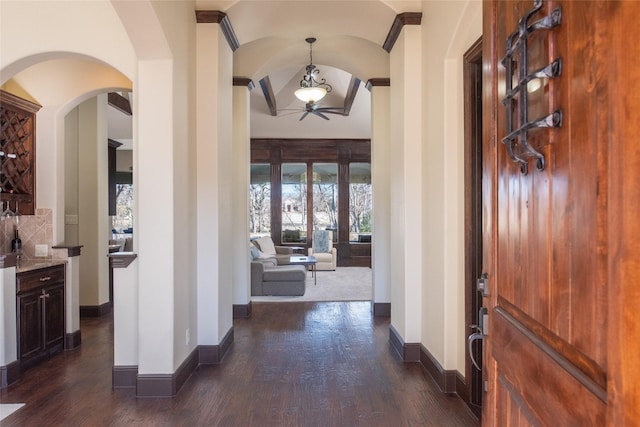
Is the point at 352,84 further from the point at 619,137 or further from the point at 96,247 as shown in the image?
the point at 619,137

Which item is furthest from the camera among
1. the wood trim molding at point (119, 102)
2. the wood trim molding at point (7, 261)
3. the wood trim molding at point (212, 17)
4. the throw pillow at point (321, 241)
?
the throw pillow at point (321, 241)

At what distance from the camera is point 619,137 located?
66 cm

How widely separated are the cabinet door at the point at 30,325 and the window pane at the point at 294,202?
740 centimetres

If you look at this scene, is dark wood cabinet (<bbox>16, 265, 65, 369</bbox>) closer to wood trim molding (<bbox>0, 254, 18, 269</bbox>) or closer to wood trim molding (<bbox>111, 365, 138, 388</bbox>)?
wood trim molding (<bbox>0, 254, 18, 269</bbox>)

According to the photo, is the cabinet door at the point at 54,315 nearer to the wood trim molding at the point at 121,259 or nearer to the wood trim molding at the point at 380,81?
the wood trim molding at the point at 121,259

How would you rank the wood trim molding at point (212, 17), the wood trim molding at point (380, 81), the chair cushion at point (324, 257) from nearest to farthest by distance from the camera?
the wood trim molding at point (212, 17), the wood trim molding at point (380, 81), the chair cushion at point (324, 257)

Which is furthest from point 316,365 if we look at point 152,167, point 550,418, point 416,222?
point 550,418

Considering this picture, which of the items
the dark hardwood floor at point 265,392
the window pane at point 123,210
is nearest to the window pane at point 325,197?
the window pane at point 123,210

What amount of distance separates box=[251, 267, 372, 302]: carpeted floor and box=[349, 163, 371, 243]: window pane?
1.27 metres

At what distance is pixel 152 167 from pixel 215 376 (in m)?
1.83

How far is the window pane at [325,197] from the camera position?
10.9m

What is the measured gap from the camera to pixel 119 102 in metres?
6.80

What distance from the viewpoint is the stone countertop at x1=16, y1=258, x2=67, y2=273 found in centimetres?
340

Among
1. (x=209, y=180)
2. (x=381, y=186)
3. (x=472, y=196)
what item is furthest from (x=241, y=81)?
(x=472, y=196)
